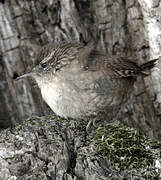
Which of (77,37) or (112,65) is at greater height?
(77,37)

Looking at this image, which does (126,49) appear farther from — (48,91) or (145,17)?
(48,91)

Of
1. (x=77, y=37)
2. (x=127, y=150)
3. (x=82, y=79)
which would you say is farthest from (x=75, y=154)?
(x=77, y=37)

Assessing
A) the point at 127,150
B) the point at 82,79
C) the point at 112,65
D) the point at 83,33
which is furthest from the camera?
the point at 83,33

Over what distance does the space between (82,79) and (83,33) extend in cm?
131

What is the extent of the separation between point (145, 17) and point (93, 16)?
0.84 m

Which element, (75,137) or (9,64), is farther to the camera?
(9,64)

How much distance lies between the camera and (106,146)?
3.51 metres

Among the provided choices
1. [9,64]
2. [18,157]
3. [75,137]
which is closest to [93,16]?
[9,64]

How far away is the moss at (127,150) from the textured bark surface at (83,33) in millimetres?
1664

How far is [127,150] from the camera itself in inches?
137

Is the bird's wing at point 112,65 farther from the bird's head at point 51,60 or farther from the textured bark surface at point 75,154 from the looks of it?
the textured bark surface at point 75,154

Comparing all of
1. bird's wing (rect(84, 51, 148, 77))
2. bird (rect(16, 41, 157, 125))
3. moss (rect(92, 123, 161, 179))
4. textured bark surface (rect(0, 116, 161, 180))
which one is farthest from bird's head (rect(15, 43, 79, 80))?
moss (rect(92, 123, 161, 179))

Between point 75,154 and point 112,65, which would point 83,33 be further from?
point 75,154

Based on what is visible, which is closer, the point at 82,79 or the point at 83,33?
the point at 82,79
